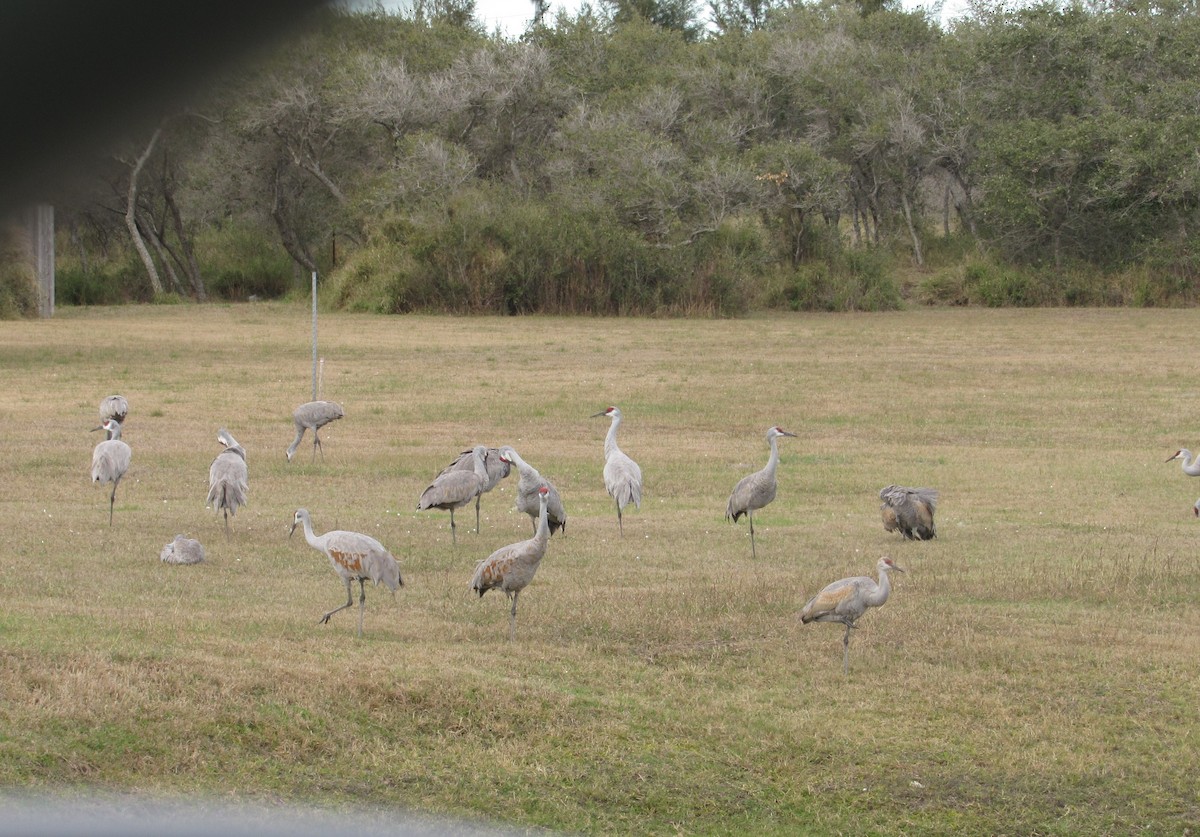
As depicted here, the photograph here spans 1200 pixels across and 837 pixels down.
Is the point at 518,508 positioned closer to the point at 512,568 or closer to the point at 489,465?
the point at 489,465

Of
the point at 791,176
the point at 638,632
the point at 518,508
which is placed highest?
the point at 791,176

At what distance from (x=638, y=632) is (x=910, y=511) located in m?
3.78

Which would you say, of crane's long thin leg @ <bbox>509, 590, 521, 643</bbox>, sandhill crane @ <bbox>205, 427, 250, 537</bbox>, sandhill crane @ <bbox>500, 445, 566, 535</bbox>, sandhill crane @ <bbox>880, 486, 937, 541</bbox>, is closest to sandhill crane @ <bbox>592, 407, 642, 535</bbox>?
sandhill crane @ <bbox>500, 445, 566, 535</bbox>

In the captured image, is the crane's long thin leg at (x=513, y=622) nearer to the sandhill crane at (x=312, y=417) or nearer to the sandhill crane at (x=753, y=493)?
the sandhill crane at (x=753, y=493)

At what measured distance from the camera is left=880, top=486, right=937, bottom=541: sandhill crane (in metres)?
11.5

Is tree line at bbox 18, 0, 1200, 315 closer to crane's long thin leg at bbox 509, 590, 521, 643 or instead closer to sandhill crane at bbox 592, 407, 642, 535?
sandhill crane at bbox 592, 407, 642, 535

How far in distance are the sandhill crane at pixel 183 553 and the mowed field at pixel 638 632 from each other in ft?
0.29

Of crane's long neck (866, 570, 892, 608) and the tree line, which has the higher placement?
the tree line

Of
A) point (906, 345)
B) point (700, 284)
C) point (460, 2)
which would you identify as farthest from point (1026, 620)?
point (700, 284)

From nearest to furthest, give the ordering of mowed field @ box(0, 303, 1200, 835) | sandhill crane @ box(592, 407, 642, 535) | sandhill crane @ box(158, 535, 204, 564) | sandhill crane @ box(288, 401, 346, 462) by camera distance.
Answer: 1. mowed field @ box(0, 303, 1200, 835)
2. sandhill crane @ box(158, 535, 204, 564)
3. sandhill crane @ box(592, 407, 642, 535)
4. sandhill crane @ box(288, 401, 346, 462)

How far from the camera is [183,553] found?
33.5ft

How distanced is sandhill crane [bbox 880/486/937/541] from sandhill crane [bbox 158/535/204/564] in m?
5.24

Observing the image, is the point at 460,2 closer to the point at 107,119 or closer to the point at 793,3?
the point at 107,119

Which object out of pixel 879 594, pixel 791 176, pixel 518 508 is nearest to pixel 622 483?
pixel 518 508
